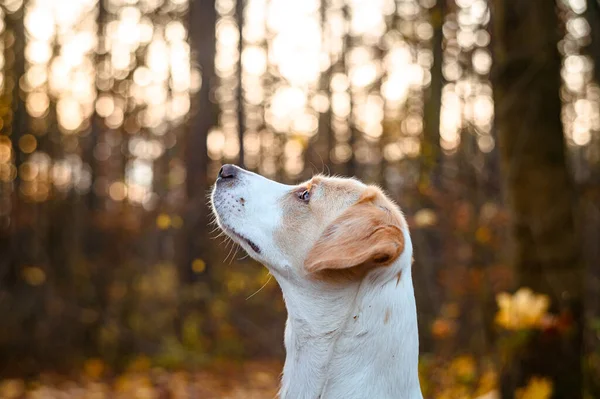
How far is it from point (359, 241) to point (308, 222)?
539 mm

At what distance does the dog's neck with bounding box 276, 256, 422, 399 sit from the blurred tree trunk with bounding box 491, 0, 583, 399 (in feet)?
7.75

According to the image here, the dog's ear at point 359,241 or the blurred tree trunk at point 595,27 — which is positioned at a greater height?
the blurred tree trunk at point 595,27

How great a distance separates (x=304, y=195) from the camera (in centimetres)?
363

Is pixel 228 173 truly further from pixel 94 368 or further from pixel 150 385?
pixel 94 368

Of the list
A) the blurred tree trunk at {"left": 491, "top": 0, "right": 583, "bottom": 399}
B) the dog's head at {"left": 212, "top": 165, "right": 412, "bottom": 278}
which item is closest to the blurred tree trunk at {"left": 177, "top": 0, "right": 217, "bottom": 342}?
the blurred tree trunk at {"left": 491, "top": 0, "right": 583, "bottom": 399}

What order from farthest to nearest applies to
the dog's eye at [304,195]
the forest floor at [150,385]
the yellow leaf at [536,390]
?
the forest floor at [150,385] < the yellow leaf at [536,390] < the dog's eye at [304,195]

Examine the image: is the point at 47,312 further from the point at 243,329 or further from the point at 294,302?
the point at 294,302

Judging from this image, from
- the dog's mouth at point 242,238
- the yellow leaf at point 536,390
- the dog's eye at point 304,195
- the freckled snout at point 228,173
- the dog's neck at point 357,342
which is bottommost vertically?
the yellow leaf at point 536,390

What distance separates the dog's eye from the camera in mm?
3616

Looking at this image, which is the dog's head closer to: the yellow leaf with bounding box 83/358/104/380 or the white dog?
the white dog

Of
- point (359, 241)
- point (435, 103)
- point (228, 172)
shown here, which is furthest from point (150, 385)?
point (359, 241)

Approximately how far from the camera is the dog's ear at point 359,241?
9.61 feet

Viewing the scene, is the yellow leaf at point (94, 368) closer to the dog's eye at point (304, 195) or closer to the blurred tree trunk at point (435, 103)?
the blurred tree trunk at point (435, 103)

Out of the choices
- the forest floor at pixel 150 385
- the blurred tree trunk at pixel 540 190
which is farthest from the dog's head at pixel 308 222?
the forest floor at pixel 150 385
